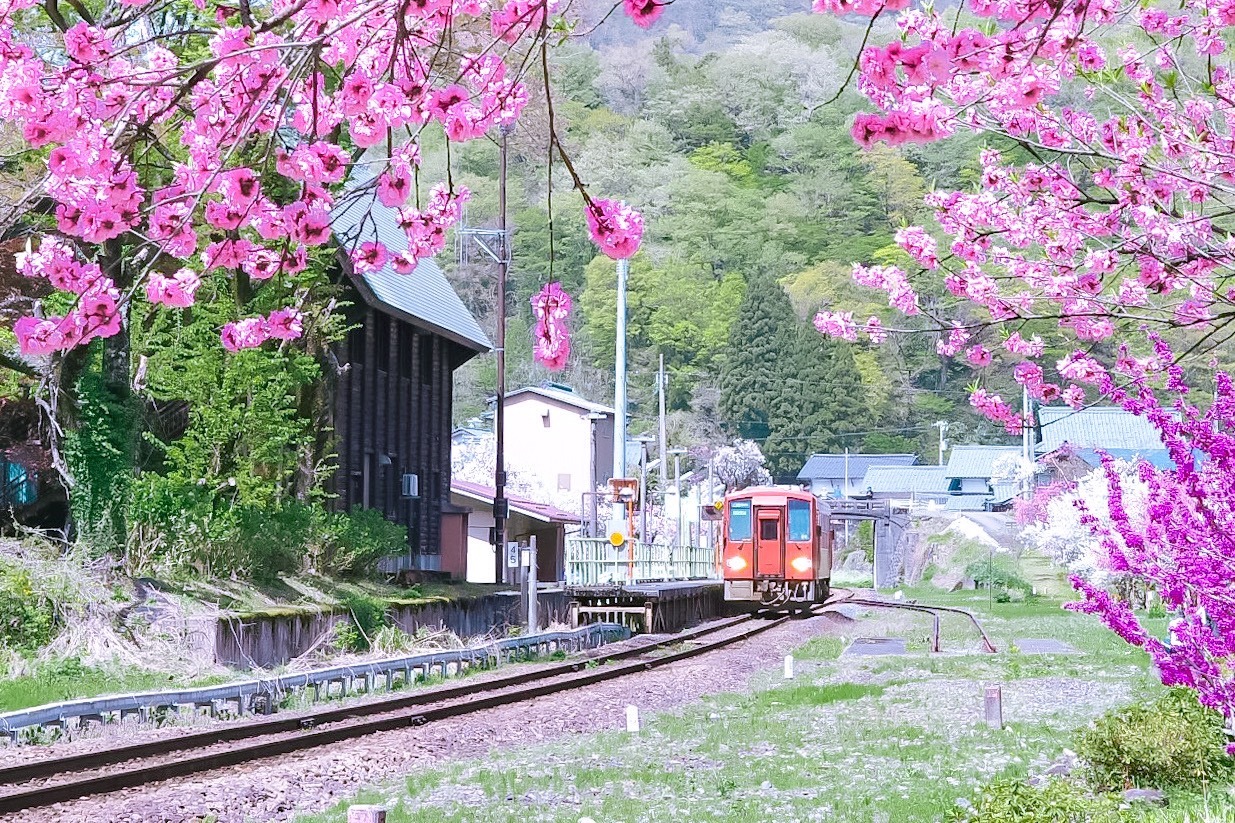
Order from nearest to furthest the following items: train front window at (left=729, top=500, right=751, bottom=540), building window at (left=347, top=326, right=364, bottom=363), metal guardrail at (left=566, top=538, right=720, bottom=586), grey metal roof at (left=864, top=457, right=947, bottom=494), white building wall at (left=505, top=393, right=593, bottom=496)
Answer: building window at (left=347, top=326, right=364, bottom=363), metal guardrail at (left=566, top=538, right=720, bottom=586), train front window at (left=729, top=500, right=751, bottom=540), white building wall at (left=505, top=393, right=593, bottom=496), grey metal roof at (left=864, top=457, right=947, bottom=494)

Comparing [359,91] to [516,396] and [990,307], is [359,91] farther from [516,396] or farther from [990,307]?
[516,396]

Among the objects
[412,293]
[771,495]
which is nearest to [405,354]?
[412,293]

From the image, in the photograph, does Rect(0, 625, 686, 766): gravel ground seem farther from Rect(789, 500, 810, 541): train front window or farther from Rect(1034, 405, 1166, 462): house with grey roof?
Rect(1034, 405, 1166, 462): house with grey roof

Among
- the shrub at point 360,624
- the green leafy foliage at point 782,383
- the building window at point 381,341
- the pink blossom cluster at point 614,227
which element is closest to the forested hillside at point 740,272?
the green leafy foliage at point 782,383

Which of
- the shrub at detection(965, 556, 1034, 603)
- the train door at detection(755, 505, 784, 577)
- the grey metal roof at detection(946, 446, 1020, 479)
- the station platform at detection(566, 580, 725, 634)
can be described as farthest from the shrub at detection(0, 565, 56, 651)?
the grey metal roof at detection(946, 446, 1020, 479)

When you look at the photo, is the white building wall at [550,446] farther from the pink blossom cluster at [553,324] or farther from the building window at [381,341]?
the pink blossom cluster at [553,324]

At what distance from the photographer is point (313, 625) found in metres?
18.9

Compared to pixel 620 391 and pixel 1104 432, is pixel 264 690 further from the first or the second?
pixel 1104 432

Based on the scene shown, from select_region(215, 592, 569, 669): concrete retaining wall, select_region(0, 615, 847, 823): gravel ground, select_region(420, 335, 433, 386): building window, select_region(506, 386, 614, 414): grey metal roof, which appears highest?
select_region(506, 386, 614, 414): grey metal roof

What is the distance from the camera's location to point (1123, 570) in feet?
28.3

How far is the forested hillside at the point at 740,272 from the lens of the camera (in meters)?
82.6

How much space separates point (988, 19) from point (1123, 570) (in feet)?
13.2

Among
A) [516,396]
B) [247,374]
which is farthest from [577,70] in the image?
[247,374]

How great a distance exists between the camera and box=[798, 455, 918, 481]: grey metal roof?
276 feet
